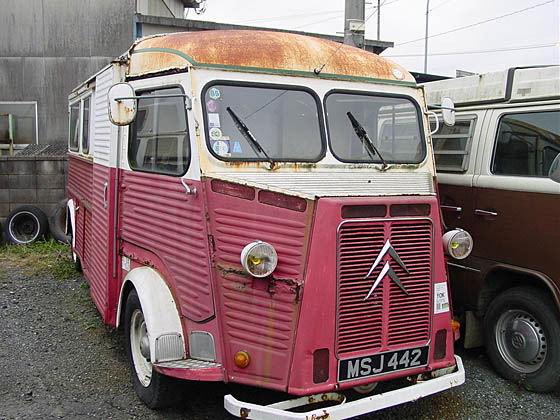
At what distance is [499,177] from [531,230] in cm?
55

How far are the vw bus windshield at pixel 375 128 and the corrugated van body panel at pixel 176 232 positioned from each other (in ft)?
3.76

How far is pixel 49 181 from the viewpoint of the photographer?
982cm

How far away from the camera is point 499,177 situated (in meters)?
4.76

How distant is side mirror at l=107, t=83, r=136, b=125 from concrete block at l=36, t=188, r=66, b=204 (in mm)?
6541

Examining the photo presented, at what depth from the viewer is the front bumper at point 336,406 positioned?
10.2 ft

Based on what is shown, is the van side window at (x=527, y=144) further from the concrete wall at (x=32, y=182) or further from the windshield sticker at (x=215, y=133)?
the concrete wall at (x=32, y=182)

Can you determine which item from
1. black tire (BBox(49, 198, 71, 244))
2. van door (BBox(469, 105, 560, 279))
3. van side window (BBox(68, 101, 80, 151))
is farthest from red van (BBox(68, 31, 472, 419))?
black tire (BBox(49, 198, 71, 244))

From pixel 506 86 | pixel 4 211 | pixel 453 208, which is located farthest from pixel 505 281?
pixel 4 211

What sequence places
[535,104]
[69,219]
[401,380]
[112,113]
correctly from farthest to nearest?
[69,219]
[535,104]
[401,380]
[112,113]

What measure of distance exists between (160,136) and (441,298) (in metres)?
2.26

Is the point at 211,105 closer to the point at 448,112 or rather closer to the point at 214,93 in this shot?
the point at 214,93

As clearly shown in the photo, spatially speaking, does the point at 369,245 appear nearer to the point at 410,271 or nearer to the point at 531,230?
the point at 410,271

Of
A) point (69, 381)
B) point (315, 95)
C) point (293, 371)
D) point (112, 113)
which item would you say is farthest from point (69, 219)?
point (293, 371)

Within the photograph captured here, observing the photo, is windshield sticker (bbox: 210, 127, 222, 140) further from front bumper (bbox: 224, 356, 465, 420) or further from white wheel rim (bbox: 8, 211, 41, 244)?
white wheel rim (bbox: 8, 211, 41, 244)
